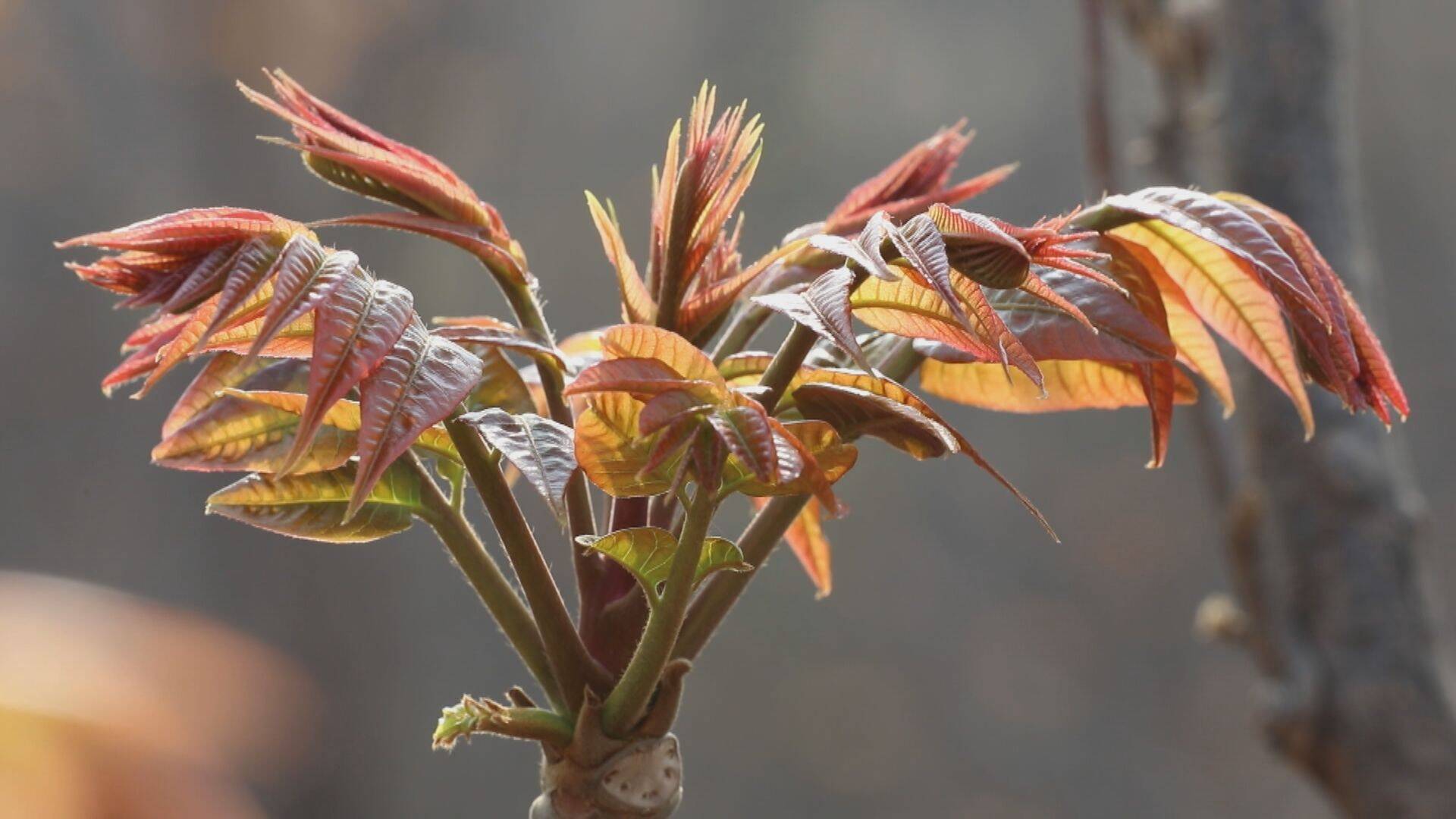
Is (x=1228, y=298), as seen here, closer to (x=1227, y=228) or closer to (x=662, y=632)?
(x=1227, y=228)

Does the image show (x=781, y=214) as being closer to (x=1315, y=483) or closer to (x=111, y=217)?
(x=111, y=217)

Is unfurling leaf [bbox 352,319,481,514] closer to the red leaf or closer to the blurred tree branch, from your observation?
the red leaf

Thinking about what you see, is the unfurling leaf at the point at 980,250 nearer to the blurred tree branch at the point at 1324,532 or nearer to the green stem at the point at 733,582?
the green stem at the point at 733,582

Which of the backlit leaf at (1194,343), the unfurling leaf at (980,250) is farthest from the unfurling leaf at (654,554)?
the backlit leaf at (1194,343)

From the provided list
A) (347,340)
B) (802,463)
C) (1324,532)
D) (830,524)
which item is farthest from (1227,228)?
(830,524)

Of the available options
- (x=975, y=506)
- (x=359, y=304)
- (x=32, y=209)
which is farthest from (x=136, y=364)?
(x=975, y=506)

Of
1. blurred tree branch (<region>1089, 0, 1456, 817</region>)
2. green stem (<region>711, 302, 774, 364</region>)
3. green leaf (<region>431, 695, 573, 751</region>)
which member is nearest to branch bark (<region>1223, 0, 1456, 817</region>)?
blurred tree branch (<region>1089, 0, 1456, 817</region>)
